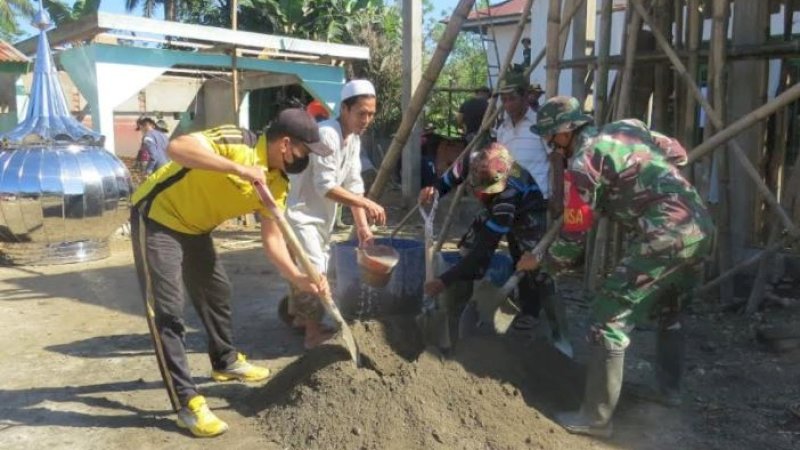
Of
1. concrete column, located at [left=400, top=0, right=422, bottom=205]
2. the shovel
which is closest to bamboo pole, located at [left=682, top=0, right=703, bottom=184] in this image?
the shovel

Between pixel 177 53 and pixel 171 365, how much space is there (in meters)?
6.89

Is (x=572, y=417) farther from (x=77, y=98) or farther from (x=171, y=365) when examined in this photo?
(x=77, y=98)

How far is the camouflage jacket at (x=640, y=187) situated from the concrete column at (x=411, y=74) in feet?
19.4

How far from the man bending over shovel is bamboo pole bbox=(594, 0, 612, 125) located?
1.54m

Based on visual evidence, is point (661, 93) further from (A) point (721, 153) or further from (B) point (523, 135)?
(B) point (523, 135)

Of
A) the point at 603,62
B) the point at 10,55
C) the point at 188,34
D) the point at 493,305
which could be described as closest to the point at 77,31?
the point at 188,34

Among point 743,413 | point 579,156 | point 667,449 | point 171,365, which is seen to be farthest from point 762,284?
point 171,365

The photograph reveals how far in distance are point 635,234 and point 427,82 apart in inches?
96.2

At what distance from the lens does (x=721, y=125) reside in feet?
15.9

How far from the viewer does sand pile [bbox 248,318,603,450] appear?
3484 millimetres

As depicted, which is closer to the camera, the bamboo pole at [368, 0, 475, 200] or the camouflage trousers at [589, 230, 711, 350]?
the camouflage trousers at [589, 230, 711, 350]

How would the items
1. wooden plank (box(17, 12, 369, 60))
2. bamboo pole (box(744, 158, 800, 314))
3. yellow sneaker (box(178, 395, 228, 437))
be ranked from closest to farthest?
yellow sneaker (box(178, 395, 228, 437)) < bamboo pole (box(744, 158, 800, 314)) < wooden plank (box(17, 12, 369, 60))

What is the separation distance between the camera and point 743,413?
3.85 metres

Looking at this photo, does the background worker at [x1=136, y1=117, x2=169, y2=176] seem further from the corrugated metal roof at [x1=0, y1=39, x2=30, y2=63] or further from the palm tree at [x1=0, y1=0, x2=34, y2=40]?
the palm tree at [x1=0, y1=0, x2=34, y2=40]
